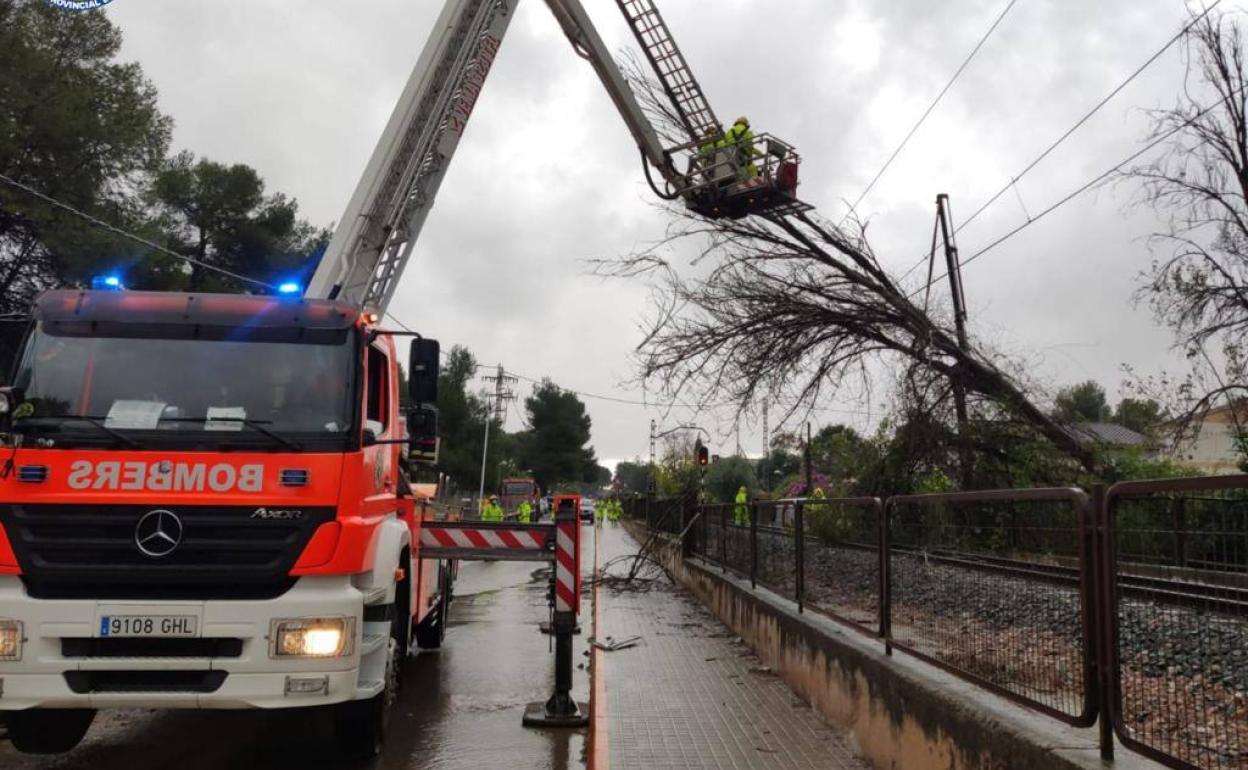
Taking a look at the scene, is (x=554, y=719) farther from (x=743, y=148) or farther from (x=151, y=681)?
(x=743, y=148)

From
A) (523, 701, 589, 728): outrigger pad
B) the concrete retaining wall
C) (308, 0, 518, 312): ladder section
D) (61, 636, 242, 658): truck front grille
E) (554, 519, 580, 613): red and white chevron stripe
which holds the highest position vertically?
(308, 0, 518, 312): ladder section

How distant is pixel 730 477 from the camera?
140ft

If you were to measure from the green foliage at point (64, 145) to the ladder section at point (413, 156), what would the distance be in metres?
16.4

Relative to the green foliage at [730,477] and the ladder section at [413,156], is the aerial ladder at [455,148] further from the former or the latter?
the green foliage at [730,477]

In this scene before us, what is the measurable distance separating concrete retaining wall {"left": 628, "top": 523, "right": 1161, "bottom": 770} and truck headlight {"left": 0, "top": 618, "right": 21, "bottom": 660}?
185 inches

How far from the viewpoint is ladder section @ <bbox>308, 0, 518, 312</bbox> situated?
1048cm

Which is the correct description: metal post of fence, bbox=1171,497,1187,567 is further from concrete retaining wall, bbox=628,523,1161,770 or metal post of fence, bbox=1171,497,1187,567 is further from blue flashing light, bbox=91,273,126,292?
blue flashing light, bbox=91,273,126,292

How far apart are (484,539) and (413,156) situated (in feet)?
18.2

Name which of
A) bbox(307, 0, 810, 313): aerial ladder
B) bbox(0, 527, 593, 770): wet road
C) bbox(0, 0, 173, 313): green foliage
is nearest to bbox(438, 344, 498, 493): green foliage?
bbox(0, 0, 173, 313): green foliage

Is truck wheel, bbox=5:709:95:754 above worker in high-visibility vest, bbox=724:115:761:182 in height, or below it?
below

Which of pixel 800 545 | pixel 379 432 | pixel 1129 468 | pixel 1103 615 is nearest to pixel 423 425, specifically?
pixel 379 432

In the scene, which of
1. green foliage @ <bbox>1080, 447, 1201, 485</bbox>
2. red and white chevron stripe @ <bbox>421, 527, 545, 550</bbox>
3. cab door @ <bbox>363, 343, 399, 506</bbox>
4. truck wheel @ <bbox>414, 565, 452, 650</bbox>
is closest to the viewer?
cab door @ <bbox>363, 343, 399, 506</bbox>

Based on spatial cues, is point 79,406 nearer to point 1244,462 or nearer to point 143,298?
point 143,298

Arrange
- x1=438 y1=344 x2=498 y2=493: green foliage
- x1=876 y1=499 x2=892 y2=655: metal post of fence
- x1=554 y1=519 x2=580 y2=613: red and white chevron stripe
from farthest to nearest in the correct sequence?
x1=438 y1=344 x2=498 y2=493: green foliage → x1=554 y1=519 x2=580 y2=613: red and white chevron stripe → x1=876 y1=499 x2=892 y2=655: metal post of fence
